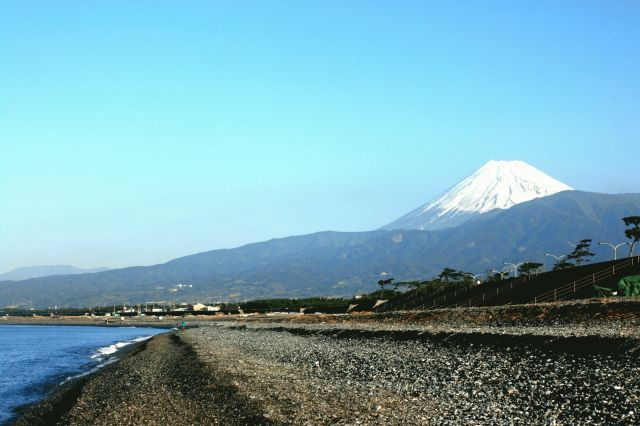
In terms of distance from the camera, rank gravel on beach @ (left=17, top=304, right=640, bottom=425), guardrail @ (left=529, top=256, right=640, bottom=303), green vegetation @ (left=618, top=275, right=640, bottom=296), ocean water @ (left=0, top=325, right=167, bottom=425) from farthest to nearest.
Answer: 1. guardrail @ (left=529, top=256, right=640, bottom=303)
2. green vegetation @ (left=618, top=275, right=640, bottom=296)
3. ocean water @ (left=0, top=325, right=167, bottom=425)
4. gravel on beach @ (left=17, top=304, right=640, bottom=425)

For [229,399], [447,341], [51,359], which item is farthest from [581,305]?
[51,359]

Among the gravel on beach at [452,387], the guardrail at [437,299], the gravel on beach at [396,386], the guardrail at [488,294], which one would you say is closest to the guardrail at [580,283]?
the guardrail at [488,294]

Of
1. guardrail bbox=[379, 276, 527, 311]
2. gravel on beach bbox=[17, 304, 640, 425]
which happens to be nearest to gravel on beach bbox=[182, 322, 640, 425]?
gravel on beach bbox=[17, 304, 640, 425]

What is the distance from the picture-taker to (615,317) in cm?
4275

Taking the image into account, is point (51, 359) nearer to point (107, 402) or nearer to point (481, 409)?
point (107, 402)

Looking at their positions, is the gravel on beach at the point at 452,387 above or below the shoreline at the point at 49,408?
above

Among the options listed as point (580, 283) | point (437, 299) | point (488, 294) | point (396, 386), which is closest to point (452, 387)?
point (396, 386)

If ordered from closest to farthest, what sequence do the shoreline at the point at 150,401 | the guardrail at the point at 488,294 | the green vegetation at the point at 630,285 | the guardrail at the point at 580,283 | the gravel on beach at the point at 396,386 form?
the gravel on beach at the point at 396,386, the shoreline at the point at 150,401, the green vegetation at the point at 630,285, the guardrail at the point at 580,283, the guardrail at the point at 488,294

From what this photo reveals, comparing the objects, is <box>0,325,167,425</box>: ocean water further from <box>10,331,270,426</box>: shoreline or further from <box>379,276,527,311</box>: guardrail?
<box>379,276,527,311</box>: guardrail

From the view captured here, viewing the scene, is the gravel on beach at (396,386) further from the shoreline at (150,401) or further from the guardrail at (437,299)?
the guardrail at (437,299)

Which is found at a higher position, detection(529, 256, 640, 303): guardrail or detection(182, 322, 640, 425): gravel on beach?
detection(529, 256, 640, 303): guardrail

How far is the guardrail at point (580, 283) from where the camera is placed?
69.4 meters

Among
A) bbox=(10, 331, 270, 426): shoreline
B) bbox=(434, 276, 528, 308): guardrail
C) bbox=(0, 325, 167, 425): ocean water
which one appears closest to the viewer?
bbox=(10, 331, 270, 426): shoreline

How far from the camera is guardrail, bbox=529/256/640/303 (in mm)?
69387
